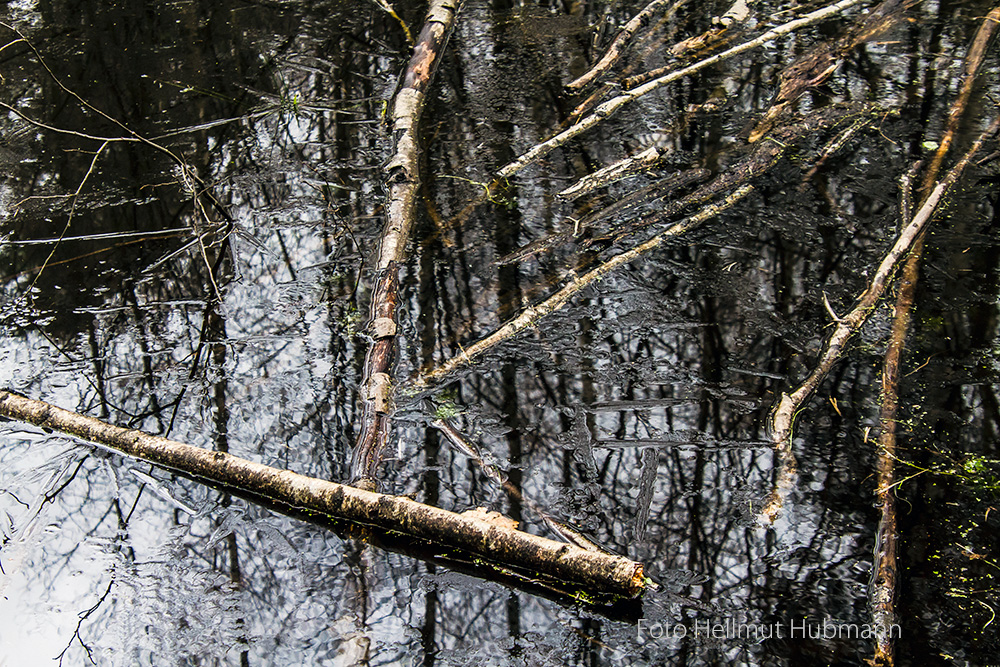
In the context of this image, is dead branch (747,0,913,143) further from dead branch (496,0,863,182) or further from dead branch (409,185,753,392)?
dead branch (409,185,753,392)

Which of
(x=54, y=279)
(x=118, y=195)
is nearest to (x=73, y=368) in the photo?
(x=54, y=279)

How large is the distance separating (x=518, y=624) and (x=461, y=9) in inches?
269

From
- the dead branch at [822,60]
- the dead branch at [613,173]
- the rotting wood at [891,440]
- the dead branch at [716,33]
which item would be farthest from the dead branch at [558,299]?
the dead branch at [716,33]

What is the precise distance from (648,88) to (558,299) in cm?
259

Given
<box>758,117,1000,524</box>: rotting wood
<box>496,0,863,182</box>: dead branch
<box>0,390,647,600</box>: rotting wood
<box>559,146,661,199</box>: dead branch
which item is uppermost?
<box>496,0,863,182</box>: dead branch

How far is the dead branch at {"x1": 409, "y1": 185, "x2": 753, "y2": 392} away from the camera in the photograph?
13.9 ft

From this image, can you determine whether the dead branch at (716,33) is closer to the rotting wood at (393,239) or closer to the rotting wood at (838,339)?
the rotting wood at (393,239)

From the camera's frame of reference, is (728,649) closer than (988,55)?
Yes

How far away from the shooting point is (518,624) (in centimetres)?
305

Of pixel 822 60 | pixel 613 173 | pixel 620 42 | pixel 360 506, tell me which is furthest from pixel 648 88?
pixel 360 506

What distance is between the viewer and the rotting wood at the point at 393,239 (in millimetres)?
3895

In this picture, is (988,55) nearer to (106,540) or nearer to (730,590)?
(730,590)

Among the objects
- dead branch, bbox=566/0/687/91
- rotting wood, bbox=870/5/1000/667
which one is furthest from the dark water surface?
dead branch, bbox=566/0/687/91

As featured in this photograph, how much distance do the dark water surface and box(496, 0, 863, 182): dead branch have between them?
0.10 meters
